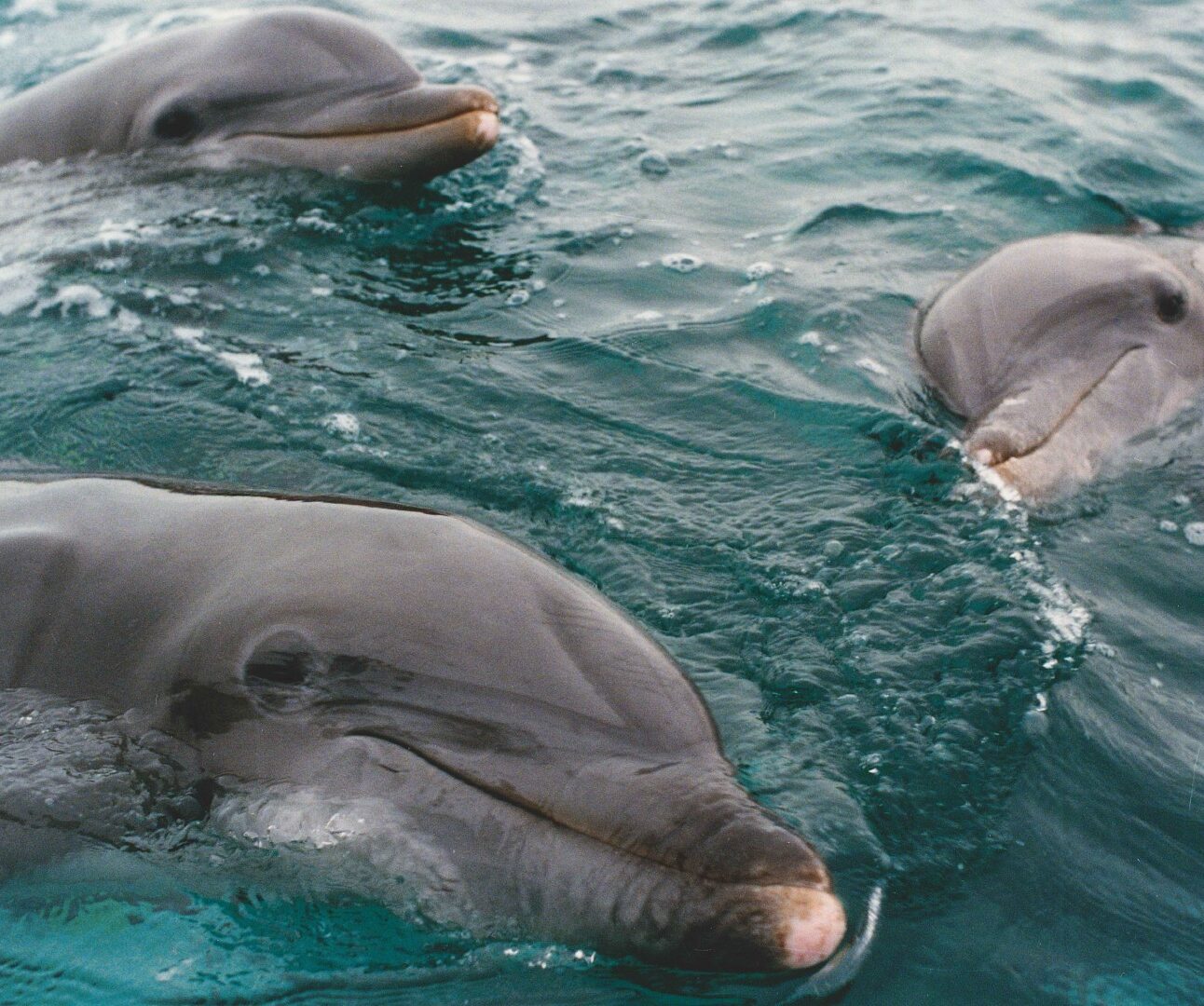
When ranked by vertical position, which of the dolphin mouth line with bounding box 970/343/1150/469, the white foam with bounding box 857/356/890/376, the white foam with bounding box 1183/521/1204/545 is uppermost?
the dolphin mouth line with bounding box 970/343/1150/469

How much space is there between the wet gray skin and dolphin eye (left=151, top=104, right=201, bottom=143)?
6.32 meters

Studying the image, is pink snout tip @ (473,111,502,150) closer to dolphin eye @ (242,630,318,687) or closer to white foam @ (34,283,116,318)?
white foam @ (34,283,116,318)

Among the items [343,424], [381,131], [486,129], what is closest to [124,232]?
[381,131]

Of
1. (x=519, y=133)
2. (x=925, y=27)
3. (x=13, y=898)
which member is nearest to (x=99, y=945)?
(x=13, y=898)

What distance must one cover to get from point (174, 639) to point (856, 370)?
5.16 metres

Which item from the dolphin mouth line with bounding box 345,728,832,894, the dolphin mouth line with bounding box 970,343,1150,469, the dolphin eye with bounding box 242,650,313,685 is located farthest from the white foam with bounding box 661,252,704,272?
the dolphin mouth line with bounding box 345,728,832,894

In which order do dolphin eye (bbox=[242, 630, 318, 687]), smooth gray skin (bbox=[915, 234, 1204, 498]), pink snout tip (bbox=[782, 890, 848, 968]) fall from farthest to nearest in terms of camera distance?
smooth gray skin (bbox=[915, 234, 1204, 498]), dolphin eye (bbox=[242, 630, 318, 687]), pink snout tip (bbox=[782, 890, 848, 968])

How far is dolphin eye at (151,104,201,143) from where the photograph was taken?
1103 cm

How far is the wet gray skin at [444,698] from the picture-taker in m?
4.22

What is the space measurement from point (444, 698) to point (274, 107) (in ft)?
24.4

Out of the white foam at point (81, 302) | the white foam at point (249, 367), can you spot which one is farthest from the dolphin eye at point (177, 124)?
the white foam at point (249, 367)

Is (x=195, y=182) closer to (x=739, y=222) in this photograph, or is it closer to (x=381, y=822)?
(x=739, y=222)

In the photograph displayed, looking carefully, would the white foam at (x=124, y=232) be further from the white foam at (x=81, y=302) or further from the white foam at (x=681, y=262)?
the white foam at (x=681, y=262)

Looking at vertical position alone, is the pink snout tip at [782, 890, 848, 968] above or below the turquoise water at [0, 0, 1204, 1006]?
above
